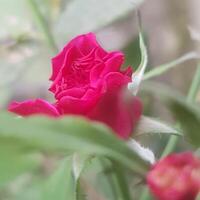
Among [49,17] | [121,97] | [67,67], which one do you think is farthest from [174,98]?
[49,17]

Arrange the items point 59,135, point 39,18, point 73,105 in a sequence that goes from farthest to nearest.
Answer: point 39,18 < point 73,105 < point 59,135

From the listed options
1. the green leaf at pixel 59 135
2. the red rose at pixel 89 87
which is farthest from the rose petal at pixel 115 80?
the green leaf at pixel 59 135

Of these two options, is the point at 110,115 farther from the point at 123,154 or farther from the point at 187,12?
the point at 187,12

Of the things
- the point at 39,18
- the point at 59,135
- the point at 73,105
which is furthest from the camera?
the point at 39,18

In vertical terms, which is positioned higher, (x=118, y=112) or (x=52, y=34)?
(x=118, y=112)

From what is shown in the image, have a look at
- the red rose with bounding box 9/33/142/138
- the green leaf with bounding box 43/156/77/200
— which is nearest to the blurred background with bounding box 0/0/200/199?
the red rose with bounding box 9/33/142/138

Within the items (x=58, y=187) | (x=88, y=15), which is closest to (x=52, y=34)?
(x=88, y=15)

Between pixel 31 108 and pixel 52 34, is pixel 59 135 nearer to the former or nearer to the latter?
pixel 31 108

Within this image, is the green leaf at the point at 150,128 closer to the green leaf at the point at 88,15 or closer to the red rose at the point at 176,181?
the red rose at the point at 176,181
